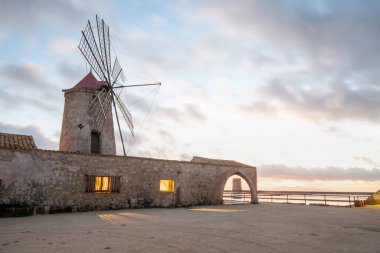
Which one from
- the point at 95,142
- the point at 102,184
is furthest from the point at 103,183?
the point at 95,142

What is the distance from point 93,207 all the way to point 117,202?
1.29m

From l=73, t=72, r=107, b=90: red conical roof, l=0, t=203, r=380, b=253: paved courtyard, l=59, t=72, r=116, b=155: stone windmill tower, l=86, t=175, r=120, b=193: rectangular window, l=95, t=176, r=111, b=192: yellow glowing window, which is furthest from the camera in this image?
l=73, t=72, r=107, b=90: red conical roof

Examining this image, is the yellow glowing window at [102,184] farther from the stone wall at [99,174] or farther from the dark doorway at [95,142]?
the dark doorway at [95,142]

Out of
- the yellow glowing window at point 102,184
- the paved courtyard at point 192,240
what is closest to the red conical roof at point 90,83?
the yellow glowing window at point 102,184

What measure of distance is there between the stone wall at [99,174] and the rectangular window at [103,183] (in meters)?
0.23

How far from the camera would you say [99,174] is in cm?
1456

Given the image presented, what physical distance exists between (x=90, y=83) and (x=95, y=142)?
4779 millimetres

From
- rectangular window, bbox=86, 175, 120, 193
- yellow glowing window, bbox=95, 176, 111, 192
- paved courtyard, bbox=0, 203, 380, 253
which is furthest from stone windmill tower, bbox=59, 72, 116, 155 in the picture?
paved courtyard, bbox=0, 203, 380, 253

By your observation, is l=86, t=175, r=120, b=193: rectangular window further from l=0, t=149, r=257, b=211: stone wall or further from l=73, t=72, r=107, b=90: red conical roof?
l=73, t=72, r=107, b=90: red conical roof

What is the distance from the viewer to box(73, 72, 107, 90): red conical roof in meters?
20.6

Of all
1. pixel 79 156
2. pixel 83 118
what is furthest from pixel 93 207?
pixel 83 118

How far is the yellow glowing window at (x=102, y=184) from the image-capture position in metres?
14.7

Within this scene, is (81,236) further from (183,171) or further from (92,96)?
(92,96)

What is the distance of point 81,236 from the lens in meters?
6.52
